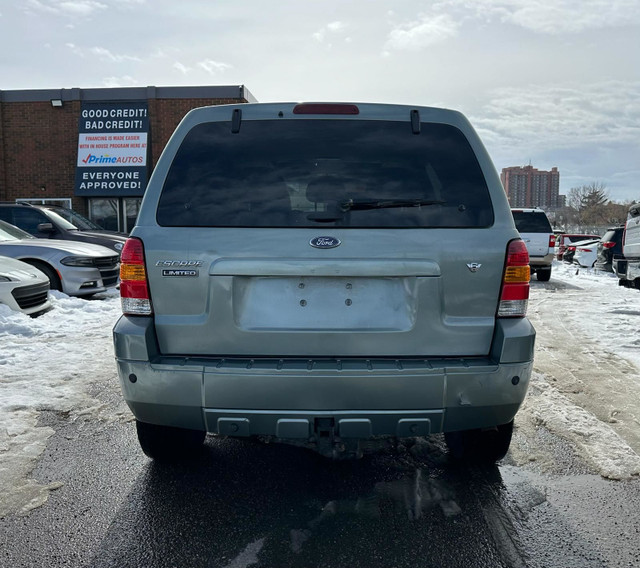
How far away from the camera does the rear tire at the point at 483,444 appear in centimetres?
327

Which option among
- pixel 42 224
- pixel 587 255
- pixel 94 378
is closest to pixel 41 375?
pixel 94 378

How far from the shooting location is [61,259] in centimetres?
976

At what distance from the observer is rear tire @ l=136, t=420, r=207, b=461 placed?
3254mm

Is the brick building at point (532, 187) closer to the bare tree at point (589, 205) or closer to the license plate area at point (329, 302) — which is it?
the bare tree at point (589, 205)

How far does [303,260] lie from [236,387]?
67 cm

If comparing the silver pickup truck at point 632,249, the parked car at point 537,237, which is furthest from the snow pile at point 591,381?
the parked car at point 537,237

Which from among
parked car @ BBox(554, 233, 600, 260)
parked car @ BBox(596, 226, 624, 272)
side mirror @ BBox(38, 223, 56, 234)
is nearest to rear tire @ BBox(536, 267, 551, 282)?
parked car @ BBox(596, 226, 624, 272)

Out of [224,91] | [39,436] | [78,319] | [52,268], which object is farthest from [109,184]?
[39,436]

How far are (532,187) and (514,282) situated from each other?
108834 mm

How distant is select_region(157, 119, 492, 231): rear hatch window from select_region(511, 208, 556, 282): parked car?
13340 millimetres

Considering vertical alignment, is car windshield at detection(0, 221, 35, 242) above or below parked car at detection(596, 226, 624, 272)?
above

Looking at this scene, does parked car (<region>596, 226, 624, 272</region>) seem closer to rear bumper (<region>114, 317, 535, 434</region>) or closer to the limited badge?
rear bumper (<region>114, 317, 535, 434</region>)

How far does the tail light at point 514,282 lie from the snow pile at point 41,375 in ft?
8.65

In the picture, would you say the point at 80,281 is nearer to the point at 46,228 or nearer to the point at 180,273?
the point at 46,228
